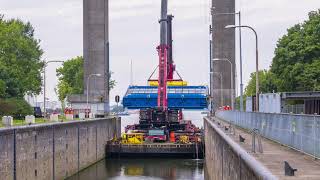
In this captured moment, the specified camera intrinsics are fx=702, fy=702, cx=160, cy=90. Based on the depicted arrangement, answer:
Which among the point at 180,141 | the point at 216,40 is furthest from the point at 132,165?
the point at 216,40

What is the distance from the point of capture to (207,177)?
173ft

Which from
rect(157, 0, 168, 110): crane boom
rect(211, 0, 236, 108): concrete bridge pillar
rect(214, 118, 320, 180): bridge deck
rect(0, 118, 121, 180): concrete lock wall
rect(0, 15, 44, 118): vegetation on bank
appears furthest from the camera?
rect(0, 15, 44, 118): vegetation on bank

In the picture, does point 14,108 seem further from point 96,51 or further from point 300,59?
point 300,59

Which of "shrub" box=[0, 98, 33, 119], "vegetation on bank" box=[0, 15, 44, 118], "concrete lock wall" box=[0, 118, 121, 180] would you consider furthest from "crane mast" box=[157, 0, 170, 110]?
"vegetation on bank" box=[0, 15, 44, 118]

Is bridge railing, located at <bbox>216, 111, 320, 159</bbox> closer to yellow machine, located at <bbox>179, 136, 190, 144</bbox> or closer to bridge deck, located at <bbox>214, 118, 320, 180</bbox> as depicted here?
bridge deck, located at <bbox>214, 118, 320, 180</bbox>

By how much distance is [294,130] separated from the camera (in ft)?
71.7

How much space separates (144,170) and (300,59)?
28.1m

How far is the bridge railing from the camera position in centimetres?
1855

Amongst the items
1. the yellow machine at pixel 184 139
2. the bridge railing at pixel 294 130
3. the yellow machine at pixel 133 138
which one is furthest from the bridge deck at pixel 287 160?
the yellow machine at pixel 133 138

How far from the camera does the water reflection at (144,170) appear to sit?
5532cm

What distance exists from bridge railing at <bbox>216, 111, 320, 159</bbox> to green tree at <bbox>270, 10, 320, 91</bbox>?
147 ft

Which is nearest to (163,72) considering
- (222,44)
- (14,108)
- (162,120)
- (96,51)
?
(162,120)

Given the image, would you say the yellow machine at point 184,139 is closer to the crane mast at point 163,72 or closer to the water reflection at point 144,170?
the water reflection at point 144,170

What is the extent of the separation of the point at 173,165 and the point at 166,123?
15.6 m
